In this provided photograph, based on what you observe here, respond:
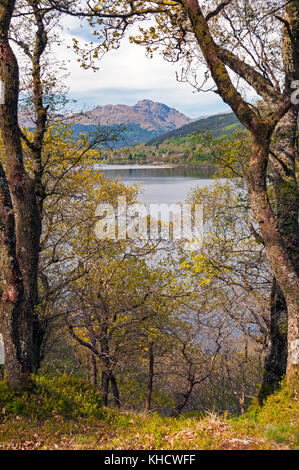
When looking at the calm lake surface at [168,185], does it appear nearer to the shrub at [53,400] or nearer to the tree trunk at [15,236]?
the tree trunk at [15,236]

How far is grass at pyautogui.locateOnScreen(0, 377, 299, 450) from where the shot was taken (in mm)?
5324

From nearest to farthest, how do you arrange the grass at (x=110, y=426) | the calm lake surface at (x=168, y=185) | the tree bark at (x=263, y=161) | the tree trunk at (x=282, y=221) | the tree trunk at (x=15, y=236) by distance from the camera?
1. the grass at (x=110, y=426)
2. the tree trunk at (x=15, y=236)
3. the tree bark at (x=263, y=161)
4. the tree trunk at (x=282, y=221)
5. the calm lake surface at (x=168, y=185)

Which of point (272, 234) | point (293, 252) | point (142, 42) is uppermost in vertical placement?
point (142, 42)

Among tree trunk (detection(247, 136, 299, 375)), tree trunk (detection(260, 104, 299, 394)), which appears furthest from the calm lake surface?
tree trunk (detection(247, 136, 299, 375))

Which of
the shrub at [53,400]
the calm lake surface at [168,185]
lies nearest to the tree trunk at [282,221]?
the shrub at [53,400]

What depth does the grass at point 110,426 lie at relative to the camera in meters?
5.32

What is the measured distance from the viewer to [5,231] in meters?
7.22

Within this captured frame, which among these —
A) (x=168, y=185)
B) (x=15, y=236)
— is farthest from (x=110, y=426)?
(x=168, y=185)

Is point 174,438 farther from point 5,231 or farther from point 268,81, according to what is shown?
point 268,81

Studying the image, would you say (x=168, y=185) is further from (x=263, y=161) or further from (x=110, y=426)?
(x=110, y=426)

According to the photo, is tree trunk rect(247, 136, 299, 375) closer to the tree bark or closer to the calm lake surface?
the tree bark

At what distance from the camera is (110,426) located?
7.09 meters

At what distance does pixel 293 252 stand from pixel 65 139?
11934 millimetres
